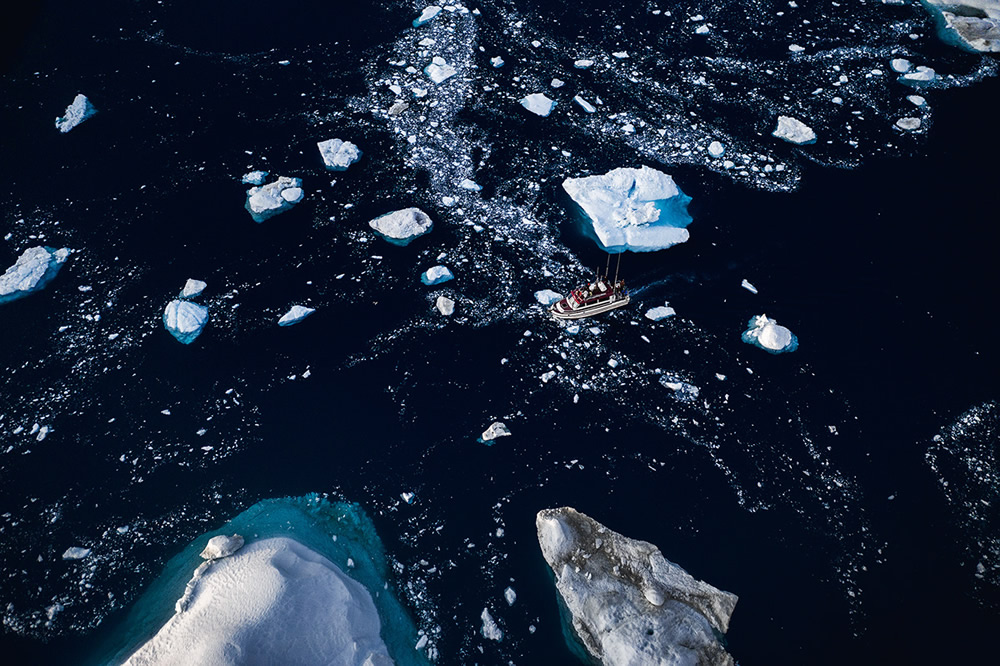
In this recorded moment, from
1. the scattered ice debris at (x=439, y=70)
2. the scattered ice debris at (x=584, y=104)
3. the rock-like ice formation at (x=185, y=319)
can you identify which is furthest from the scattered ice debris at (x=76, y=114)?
the scattered ice debris at (x=584, y=104)

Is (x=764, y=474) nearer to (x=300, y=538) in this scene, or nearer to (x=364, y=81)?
(x=300, y=538)

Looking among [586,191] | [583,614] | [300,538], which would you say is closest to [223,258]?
[300,538]

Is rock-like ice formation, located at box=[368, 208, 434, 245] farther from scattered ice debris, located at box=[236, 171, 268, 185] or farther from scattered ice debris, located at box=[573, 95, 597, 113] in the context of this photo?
scattered ice debris, located at box=[573, 95, 597, 113]

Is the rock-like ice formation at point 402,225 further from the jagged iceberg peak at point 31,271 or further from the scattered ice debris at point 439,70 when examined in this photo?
the jagged iceberg peak at point 31,271

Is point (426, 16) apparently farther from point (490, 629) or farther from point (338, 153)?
point (490, 629)

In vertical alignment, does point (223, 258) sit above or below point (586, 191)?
below

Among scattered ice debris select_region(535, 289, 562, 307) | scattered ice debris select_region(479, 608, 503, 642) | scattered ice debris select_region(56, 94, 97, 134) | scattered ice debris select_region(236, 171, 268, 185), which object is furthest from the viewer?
scattered ice debris select_region(56, 94, 97, 134)

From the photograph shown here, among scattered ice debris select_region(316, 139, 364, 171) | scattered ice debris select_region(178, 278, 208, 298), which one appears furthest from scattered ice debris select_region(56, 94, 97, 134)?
scattered ice debris select_region(178, 278, 208, 298)
